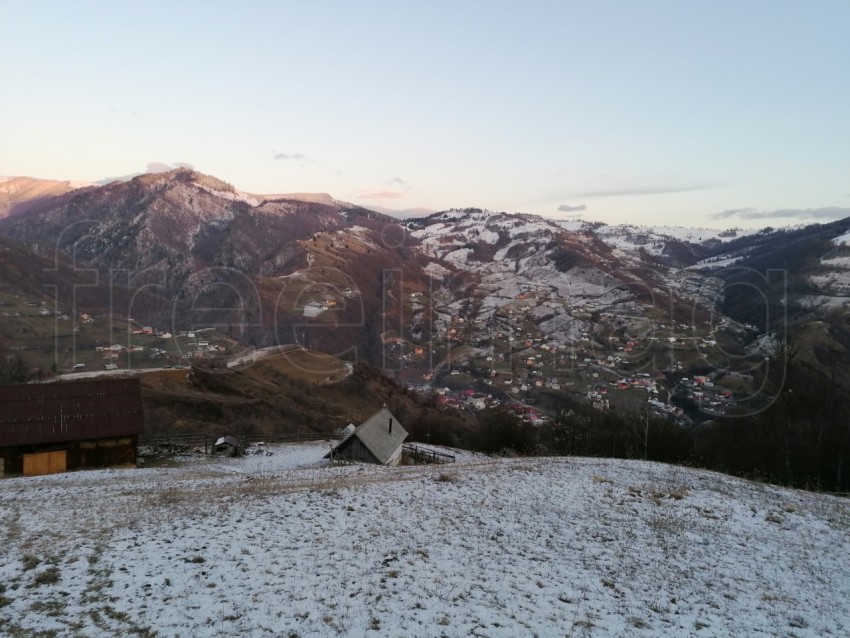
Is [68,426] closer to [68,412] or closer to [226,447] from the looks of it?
[68,412]

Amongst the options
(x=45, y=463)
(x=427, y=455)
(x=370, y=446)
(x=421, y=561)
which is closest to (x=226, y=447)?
(x=45, y=463)

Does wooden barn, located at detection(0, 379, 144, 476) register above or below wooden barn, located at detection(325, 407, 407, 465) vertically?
above

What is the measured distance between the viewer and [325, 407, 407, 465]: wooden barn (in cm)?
4444

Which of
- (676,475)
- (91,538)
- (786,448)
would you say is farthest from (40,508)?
(786,448)

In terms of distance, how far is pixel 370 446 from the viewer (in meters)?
44.7

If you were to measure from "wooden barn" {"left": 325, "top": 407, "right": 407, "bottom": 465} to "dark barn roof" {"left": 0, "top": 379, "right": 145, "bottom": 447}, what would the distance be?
17.3 m

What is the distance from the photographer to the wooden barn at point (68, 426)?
37344 mm

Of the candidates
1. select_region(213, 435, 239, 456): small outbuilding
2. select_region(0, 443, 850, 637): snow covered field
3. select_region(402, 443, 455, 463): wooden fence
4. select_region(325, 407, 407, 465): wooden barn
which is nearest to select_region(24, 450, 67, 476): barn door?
select_region(213, 435, 239, 456): small outbuilding

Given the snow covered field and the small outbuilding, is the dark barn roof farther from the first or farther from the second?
the snow covered field

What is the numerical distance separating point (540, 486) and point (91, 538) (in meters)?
18.8

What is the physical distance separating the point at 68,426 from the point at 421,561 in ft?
124

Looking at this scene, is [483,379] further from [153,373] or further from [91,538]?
[91,538]

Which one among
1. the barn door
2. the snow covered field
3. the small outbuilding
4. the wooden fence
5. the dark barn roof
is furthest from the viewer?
the wooden fence

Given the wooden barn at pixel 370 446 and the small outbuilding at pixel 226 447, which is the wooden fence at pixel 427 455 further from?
the small outbuilding at pixel 226 447
